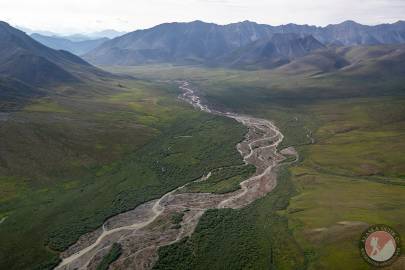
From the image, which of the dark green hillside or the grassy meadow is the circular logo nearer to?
the grassy meadow

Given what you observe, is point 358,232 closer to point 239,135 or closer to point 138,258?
point 138,258

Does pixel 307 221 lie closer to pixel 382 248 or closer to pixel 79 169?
pixel 382 248

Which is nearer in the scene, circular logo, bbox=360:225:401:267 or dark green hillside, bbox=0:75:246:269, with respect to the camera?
circular logo, bbox=360:225:401:267

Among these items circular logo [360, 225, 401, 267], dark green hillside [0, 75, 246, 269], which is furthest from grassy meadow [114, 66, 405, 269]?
dark green hillside [0, 75, 246, 269]

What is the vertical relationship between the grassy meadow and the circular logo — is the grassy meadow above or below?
below

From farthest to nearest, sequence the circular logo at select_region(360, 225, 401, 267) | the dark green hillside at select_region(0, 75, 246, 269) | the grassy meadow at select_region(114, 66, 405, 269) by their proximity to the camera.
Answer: the dark green hillside at select_region(0, 75, 246, 269) < the grassy meadow at select_region(114, 66, 405, 269) < the circular logo at select_region(360, 225, 401, 267)

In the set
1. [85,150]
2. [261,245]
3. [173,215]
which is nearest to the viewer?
[261,245]

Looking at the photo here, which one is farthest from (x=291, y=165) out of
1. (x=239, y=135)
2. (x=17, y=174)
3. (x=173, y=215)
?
(x=17, y=174)

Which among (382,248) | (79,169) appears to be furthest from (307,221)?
(79,169)
